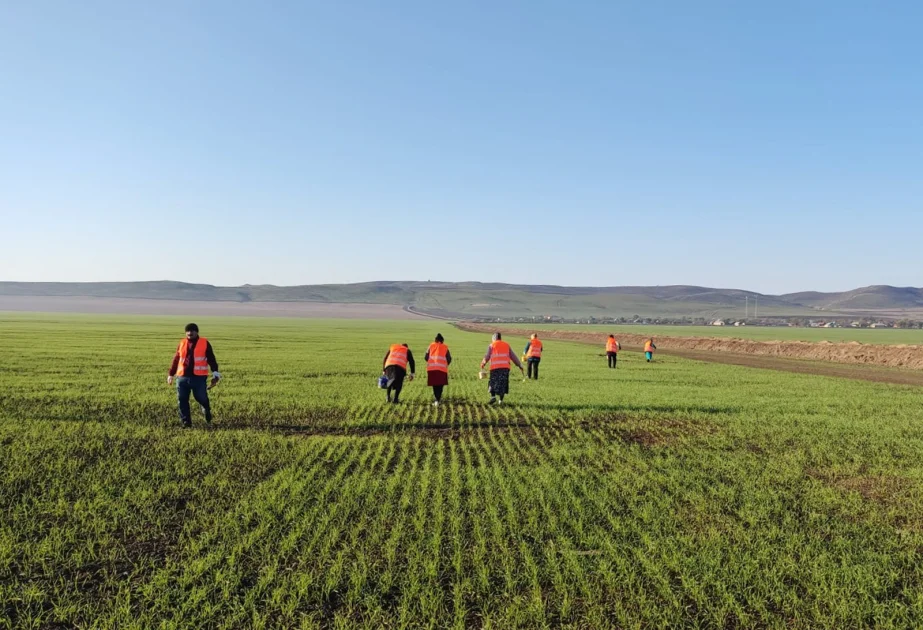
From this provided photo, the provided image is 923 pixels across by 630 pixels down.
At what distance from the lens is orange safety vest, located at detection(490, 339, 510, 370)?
1562cm

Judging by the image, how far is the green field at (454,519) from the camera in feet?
16.0

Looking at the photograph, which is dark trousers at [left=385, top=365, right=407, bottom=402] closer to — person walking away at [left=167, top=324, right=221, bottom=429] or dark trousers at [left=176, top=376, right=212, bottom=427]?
person walking away at [left=167, top=324, right=221, bottom=429]

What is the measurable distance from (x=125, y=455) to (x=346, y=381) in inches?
476

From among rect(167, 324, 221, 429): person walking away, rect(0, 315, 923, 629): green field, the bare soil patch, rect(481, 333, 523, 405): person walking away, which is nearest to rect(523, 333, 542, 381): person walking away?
rect(481, 333, 523, 405): person walking away

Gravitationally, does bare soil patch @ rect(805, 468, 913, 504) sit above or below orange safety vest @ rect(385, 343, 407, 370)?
below

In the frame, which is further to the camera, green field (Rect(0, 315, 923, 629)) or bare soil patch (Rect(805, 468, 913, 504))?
bare soil patch (Rect(805, 468, 913, 504))

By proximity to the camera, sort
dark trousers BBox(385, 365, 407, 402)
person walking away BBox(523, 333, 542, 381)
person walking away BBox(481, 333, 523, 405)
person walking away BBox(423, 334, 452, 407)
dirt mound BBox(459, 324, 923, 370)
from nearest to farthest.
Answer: person walking away BBox(423, 334, 452, 407) < dark trousers BBox(385, 365, 407, 402) < person walking away BBox(481, 333, 523, 405) < person walking away BBox(523, 333, 542, 381) < dirt mound BBox(459, 324, 923, 370)

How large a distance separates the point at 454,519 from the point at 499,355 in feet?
29.7

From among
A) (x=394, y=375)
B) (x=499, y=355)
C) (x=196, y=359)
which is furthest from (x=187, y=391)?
(x=499, y=355)

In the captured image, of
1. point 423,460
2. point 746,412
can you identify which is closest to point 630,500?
point 423,460

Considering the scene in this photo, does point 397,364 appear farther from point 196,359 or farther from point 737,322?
point 737,322

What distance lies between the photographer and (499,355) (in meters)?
15.7

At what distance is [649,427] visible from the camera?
13.1 meters

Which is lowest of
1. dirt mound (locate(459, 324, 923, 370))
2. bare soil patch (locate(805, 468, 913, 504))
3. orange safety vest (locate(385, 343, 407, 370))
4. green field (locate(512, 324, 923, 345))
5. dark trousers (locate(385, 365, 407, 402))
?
green field (locate(512, 324, 923, 345))
